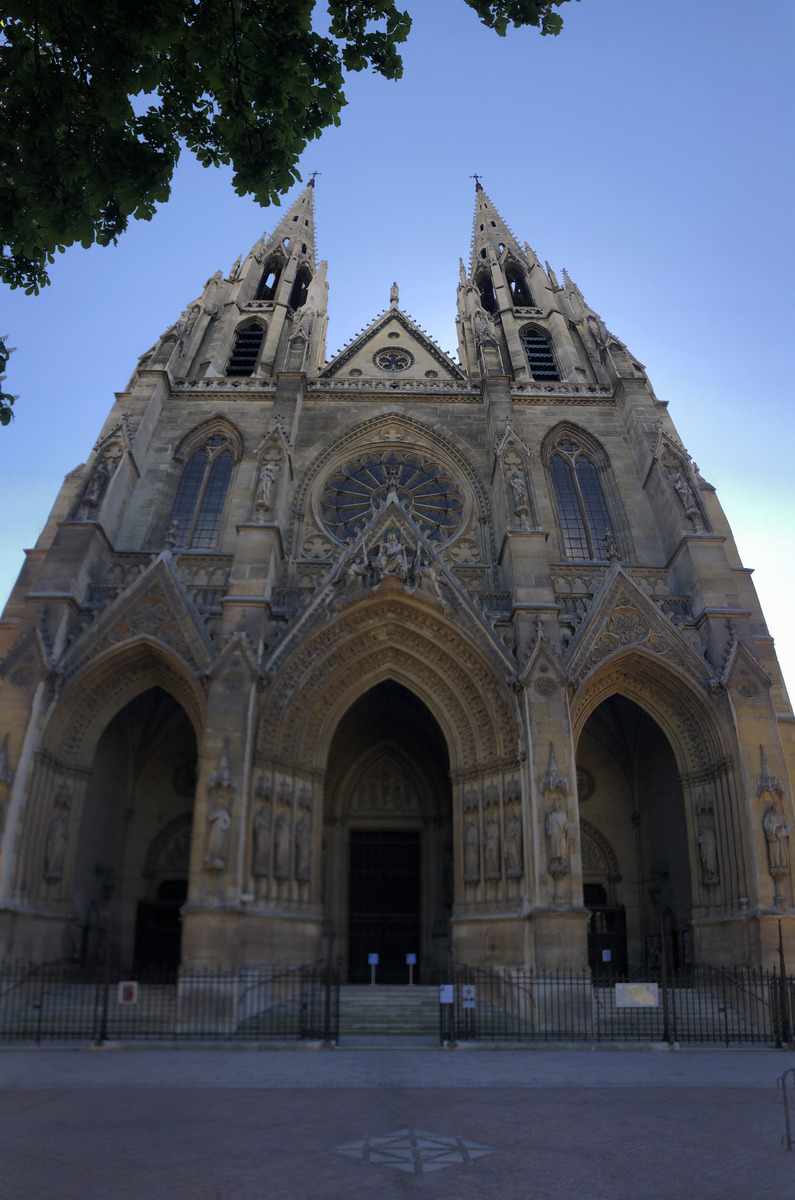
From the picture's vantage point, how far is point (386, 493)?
74.2 feet

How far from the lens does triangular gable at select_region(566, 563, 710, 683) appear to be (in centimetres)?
1745

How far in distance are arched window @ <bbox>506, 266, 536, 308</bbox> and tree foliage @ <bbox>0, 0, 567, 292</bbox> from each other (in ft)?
86.5

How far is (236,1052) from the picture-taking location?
11.6 meters

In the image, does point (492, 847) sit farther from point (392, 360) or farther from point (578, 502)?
point (392, 360)

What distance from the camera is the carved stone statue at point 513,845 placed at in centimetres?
1543

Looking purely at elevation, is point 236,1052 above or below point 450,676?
below

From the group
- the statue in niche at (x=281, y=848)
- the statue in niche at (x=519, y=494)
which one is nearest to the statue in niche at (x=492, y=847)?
the statue in niche at (x=281, y=848)

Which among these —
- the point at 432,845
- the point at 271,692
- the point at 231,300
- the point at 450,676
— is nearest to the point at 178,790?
the point at 271,692

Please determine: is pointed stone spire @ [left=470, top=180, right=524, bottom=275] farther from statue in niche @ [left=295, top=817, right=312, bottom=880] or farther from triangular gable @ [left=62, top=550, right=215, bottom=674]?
statue in niche @ [left=295, top=817, right=312, bottom=880]

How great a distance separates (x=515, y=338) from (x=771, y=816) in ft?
64.8

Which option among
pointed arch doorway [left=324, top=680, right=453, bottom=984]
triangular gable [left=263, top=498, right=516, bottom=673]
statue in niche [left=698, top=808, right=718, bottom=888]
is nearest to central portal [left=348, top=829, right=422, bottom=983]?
pointed arch doorway [left=324, top=680, right=453, bottom=984]

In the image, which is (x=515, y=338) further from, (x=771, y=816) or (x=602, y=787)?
(x=771, y=816)

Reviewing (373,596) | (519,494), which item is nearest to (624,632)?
(519,494)

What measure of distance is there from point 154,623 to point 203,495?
20.1 ft
